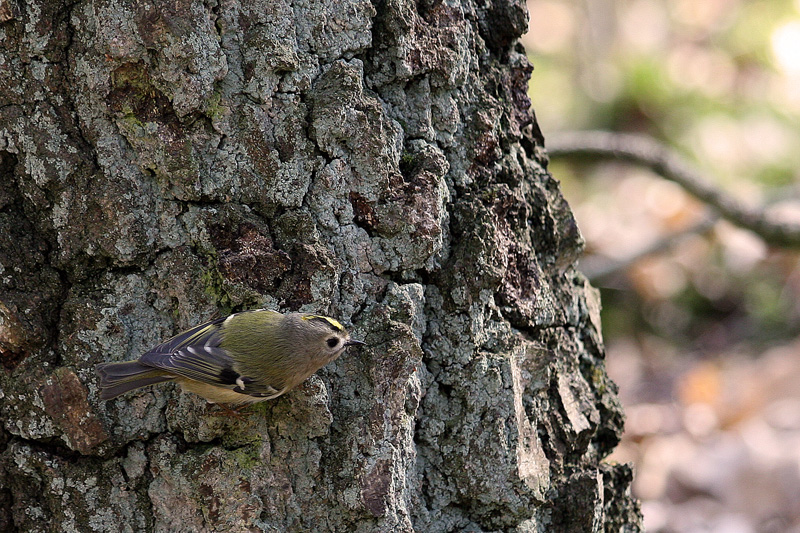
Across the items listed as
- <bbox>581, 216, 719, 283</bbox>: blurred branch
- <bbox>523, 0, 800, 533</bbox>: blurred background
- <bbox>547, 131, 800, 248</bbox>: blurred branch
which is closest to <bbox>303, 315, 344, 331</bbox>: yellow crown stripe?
<bbox>523, 0, 800, 533</bbox>: blurred background

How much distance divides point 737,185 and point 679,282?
130 cm

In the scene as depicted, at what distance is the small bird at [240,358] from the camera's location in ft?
6.86

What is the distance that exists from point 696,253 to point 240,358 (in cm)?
523

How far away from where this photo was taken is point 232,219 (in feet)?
7.02

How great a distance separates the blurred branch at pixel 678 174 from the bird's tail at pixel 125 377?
2.96 metres

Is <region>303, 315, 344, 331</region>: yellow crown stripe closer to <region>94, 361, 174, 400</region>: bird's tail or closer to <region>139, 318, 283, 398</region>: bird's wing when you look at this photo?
<region>139, 318, 283, 398</region>: bird's wing

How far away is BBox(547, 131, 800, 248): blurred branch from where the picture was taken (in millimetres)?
4449

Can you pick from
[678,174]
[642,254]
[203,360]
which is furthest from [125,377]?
[642,254]

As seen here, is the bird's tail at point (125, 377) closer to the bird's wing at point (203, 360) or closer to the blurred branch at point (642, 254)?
the bird's wing at point (203, 360)

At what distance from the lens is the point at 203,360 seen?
2211 millimetres

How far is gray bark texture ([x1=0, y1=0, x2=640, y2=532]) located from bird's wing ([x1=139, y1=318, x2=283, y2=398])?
0.05m

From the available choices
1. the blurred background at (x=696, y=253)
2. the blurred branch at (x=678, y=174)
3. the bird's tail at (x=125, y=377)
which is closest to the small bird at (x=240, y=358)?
the bird's tail at (x=125, y=377)

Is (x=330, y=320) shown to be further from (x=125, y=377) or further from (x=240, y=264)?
(x=125, y=377)

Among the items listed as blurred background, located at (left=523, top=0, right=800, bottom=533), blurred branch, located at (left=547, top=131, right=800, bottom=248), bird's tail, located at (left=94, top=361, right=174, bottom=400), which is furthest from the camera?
blurred branch, located at (left=547, top=131, right=800, bottom=248)
